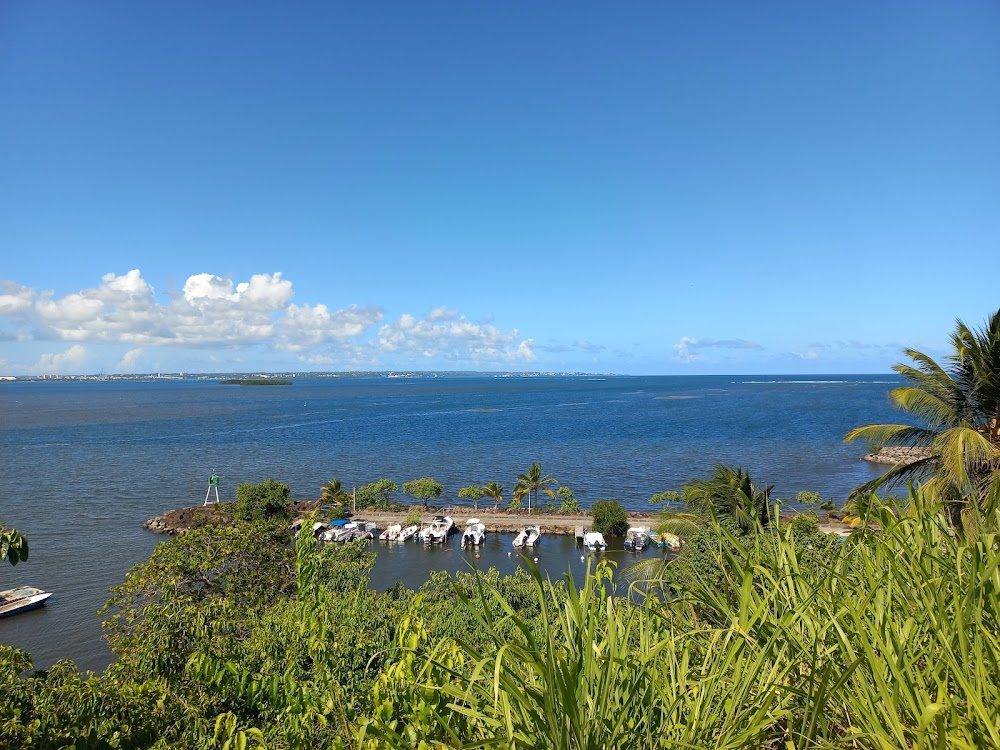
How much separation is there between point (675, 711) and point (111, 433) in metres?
94.2

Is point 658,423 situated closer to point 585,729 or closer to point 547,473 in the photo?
point 547,473

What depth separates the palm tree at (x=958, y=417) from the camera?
810cm

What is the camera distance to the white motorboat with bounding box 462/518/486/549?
30844 mm

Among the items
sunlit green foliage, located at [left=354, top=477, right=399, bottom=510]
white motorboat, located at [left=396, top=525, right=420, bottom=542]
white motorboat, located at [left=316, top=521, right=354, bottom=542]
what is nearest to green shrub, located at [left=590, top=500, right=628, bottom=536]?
white motorboat, located at [left=396, top=525, right=420, bottom=542]

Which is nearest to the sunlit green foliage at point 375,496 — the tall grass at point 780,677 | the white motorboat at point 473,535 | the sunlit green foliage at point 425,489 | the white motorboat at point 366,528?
the sunlit green foliage at point 425,489

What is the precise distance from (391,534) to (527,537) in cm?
812

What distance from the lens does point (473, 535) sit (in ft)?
102

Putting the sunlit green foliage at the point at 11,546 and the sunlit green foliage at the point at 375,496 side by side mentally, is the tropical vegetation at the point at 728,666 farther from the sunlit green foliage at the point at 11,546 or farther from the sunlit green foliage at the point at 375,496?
the sunlit green foliage at the point at 375,496

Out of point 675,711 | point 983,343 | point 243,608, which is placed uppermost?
point 983,343

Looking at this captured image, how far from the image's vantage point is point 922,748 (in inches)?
66.9

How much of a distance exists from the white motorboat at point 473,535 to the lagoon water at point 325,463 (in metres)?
0.80

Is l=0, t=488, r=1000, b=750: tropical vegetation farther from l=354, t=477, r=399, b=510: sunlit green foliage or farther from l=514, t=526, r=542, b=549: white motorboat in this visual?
l=354, t=477, r=399, b=510: sunlit green foliage

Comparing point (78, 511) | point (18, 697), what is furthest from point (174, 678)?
point (78, 511)

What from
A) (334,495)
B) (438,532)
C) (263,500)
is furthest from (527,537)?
(263,500)
